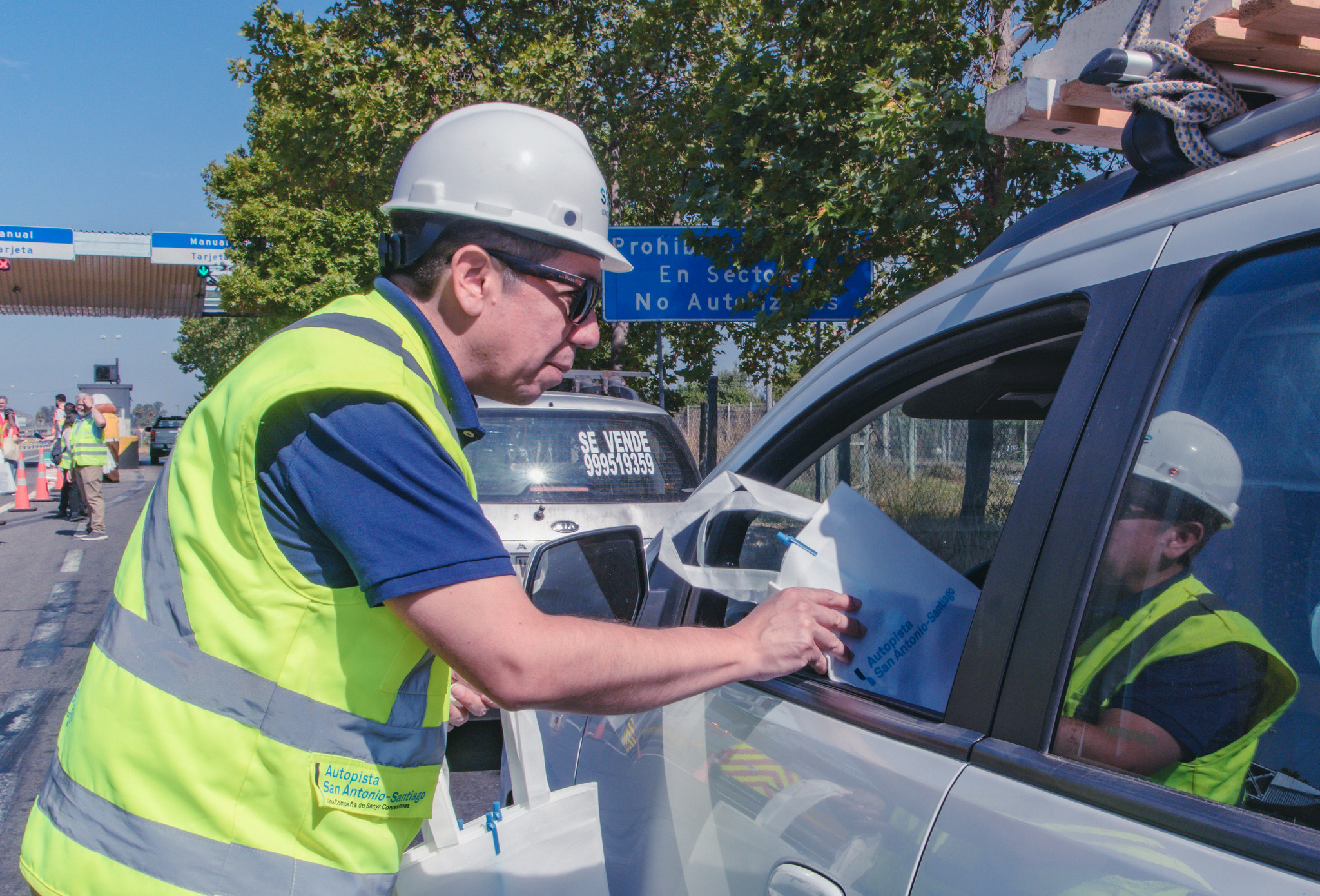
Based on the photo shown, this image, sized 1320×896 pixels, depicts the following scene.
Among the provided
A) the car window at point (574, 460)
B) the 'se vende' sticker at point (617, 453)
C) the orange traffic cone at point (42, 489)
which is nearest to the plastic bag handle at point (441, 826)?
the car window at point (574, 460)

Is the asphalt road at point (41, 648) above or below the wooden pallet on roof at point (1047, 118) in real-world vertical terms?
below

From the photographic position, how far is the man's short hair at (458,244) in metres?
1.46

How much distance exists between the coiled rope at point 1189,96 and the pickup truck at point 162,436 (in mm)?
40890

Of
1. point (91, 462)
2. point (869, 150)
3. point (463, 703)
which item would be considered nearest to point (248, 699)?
point (463, 703)

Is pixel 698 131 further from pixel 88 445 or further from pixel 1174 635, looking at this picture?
pixel 88 445

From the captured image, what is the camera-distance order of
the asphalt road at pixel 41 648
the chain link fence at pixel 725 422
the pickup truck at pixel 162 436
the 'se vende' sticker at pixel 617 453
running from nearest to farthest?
1. the asphalt road at pixel 41 648
2. the 'se vende' sticker at pixel 617 453
3. the chain link fence at pixel 725 422
4. the pickup truck at pixel 162 436

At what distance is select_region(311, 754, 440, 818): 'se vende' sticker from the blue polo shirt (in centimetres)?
23

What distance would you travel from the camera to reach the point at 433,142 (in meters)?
1.52

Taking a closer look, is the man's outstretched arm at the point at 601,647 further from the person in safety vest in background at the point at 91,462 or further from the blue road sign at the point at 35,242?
the blue road sign at the point at 35,242

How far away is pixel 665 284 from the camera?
33.0 ft

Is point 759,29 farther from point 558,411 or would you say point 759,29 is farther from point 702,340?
point 702,340

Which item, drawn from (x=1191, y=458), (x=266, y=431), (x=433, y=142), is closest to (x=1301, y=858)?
(x=1191, y=458)

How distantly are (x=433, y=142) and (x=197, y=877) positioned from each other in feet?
A: 3.50

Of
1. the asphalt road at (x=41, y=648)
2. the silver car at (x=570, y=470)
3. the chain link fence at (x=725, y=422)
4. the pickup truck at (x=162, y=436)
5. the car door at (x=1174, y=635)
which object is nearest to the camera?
the car door at (x=1174, y=635)
